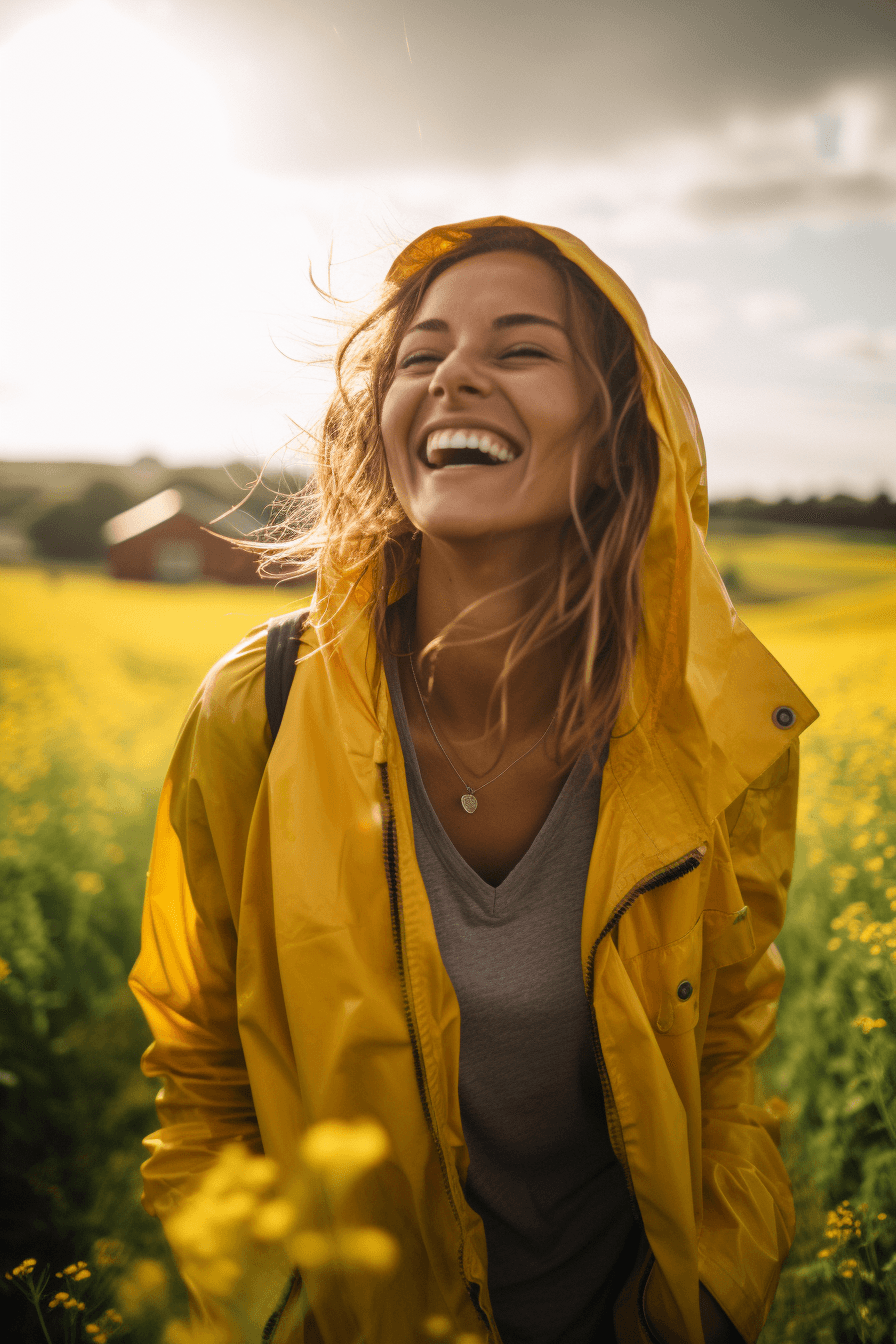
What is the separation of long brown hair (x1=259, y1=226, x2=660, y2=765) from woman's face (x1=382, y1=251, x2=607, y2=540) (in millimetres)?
47

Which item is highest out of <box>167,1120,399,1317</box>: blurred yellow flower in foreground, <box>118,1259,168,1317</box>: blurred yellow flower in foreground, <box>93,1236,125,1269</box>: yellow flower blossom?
<box>167,1120,399,1317</box>: blurred yellow flower in foreground

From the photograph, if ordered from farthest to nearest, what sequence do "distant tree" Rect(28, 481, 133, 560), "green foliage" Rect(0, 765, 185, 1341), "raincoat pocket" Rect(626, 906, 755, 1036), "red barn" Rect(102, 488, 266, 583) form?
1. "red barn" Rect(102, 488, 266, 583)
2. "distant tree" Rect(28, 481, 133, 560)
3. "green foliage" Rect(0, 765, 185, 1341)
4. "raincoat pocket" Rect(626, 906, 755, 1036)

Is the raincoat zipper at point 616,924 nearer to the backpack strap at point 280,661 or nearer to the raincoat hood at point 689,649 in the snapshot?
the raincoat hood at point 689,649

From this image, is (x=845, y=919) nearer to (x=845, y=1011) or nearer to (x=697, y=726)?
(x=845, y=1011)

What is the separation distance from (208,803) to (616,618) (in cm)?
80

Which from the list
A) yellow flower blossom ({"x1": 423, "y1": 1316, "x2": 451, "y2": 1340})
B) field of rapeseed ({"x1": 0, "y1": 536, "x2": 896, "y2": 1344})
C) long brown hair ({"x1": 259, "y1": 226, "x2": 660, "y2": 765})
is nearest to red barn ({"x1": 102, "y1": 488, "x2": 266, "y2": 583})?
field of rapeseed ({"x1": 0, "y1": 536, "x2": 896, "y2": 1344})

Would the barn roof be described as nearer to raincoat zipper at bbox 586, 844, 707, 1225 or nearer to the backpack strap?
the backpack strap

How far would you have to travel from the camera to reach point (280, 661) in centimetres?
121

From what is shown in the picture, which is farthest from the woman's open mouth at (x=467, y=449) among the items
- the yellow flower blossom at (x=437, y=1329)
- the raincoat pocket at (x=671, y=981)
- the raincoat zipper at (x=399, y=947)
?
the yellow flower blossom at (x=437, y=1329)

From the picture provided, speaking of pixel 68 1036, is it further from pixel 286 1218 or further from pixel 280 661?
pixel 280 661

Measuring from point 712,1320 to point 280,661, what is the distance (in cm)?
134

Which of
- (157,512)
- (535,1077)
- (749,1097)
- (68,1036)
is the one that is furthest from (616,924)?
(157,512)

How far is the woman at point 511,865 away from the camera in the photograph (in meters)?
1.13

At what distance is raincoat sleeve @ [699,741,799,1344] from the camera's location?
127 centimetres
